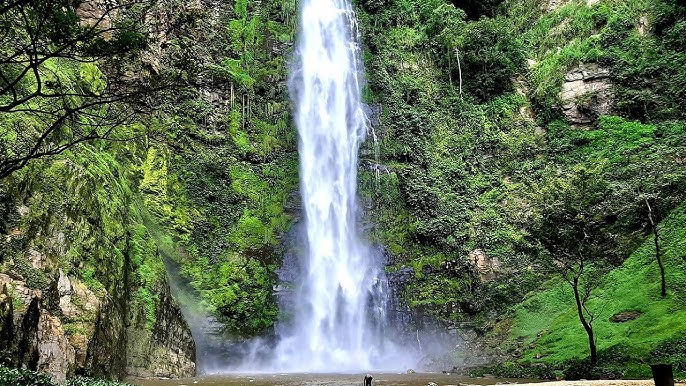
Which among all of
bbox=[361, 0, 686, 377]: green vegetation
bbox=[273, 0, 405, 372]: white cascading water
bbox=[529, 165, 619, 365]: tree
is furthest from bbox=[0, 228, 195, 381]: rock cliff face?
bbox=[529, 165, 619, 365]: tree

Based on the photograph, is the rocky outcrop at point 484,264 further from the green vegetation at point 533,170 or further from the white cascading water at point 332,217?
the white cascading water at point 332,217

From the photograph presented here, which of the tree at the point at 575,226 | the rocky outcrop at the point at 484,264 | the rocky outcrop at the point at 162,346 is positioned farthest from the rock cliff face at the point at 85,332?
the rocky outcrop at the point at 484,264

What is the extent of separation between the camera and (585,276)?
21.9 m

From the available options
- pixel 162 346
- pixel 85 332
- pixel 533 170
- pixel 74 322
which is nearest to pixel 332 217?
pixel 533 170

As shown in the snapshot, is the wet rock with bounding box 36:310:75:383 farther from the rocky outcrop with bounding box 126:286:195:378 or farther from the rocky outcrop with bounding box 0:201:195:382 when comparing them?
the rocky outcrop with bounding box 126:286:195:378

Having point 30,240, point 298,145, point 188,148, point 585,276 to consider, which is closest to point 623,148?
point 585,276

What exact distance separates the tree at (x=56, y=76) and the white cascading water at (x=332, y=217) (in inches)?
473

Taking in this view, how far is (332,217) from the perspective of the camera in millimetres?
28375

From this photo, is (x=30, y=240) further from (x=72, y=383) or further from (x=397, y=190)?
(x=397, y=190)

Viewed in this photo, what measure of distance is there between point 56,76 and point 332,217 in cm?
2072

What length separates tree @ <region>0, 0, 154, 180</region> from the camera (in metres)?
5.62

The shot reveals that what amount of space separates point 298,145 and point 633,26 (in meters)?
24.0

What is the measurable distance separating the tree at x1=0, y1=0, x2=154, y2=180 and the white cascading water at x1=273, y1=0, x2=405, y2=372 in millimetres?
12023

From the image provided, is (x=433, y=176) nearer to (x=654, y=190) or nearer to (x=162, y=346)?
(x=654, y=190)
